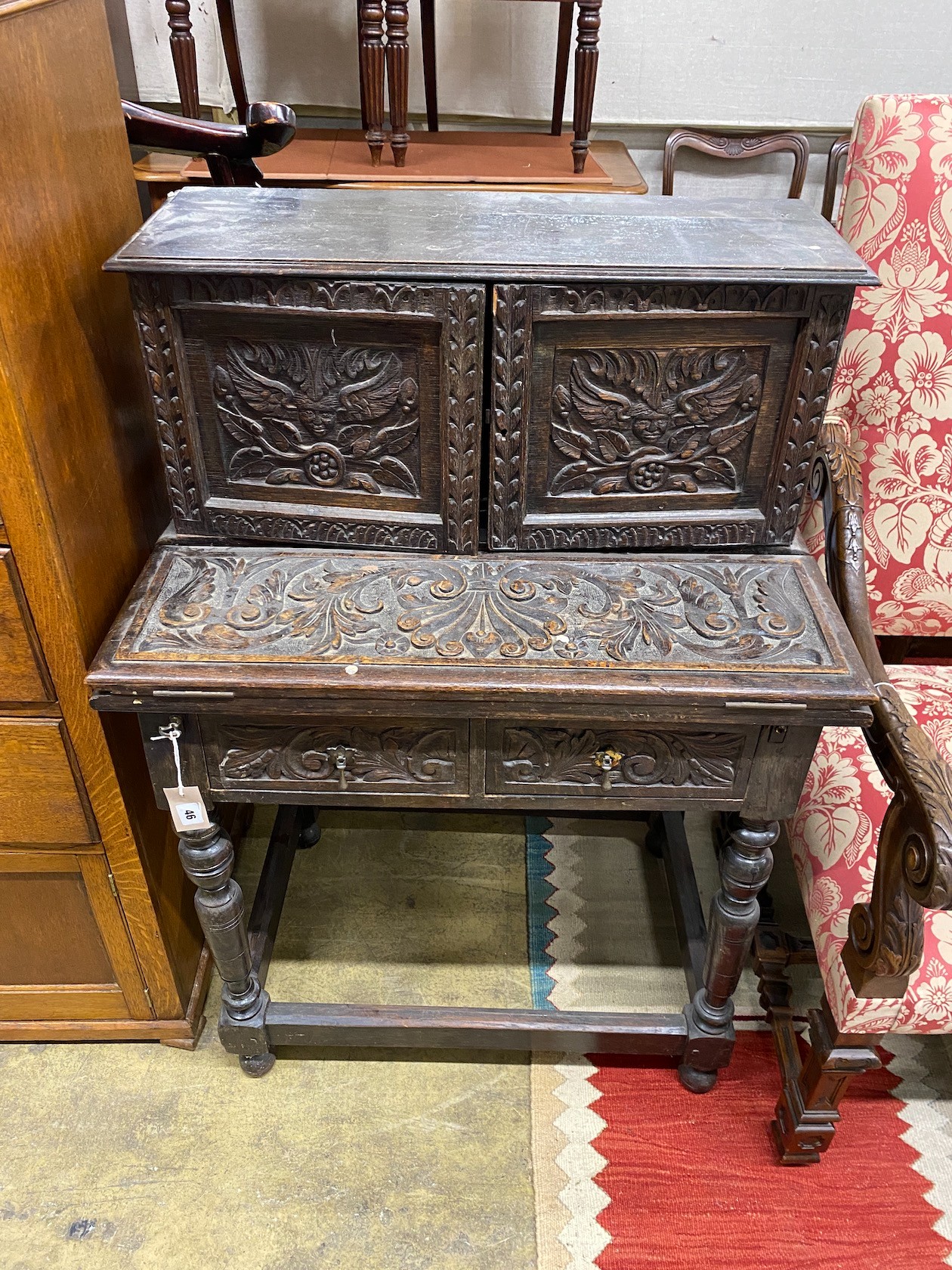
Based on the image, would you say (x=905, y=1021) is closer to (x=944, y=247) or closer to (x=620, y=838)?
(x=620, y=838)

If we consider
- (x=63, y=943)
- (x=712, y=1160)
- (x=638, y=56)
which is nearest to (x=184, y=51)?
(x=638, y=56)

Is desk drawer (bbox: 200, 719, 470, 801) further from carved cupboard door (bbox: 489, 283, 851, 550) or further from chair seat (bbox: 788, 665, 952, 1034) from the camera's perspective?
chair seat (bbox: 788, 665, 952, 1034)

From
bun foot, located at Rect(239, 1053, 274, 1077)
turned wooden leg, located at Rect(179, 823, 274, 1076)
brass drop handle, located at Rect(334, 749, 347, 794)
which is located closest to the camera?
brass drop handle, located at Rect(334, 749, 347, 794)

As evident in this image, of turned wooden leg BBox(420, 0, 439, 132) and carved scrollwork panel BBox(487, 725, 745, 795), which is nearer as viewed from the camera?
carved scrollwork panel BBox(487, 725, 745, 795)

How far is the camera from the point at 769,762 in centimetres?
107

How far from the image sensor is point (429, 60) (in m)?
2.11

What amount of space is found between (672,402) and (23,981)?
1303 millimetres

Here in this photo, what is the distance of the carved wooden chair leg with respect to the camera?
1174mm

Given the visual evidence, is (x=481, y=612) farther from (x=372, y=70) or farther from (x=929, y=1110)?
(x=372, y=70)

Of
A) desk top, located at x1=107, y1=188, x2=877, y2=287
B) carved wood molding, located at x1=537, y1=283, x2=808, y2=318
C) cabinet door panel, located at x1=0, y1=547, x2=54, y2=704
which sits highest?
desk top, located at x1=107, y1=188, x2=877, y2=287

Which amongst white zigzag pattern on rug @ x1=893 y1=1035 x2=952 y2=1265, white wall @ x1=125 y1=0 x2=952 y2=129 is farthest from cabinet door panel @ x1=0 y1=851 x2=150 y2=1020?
white wall @ x1=125 y1=0 x2=952 y2=129

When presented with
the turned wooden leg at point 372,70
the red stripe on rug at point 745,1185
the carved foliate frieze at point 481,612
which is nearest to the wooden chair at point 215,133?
the carved foliate frieze at point 481,612

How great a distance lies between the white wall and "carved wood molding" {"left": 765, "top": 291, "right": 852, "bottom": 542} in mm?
1516

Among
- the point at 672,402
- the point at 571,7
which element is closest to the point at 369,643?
the point at 672,402
